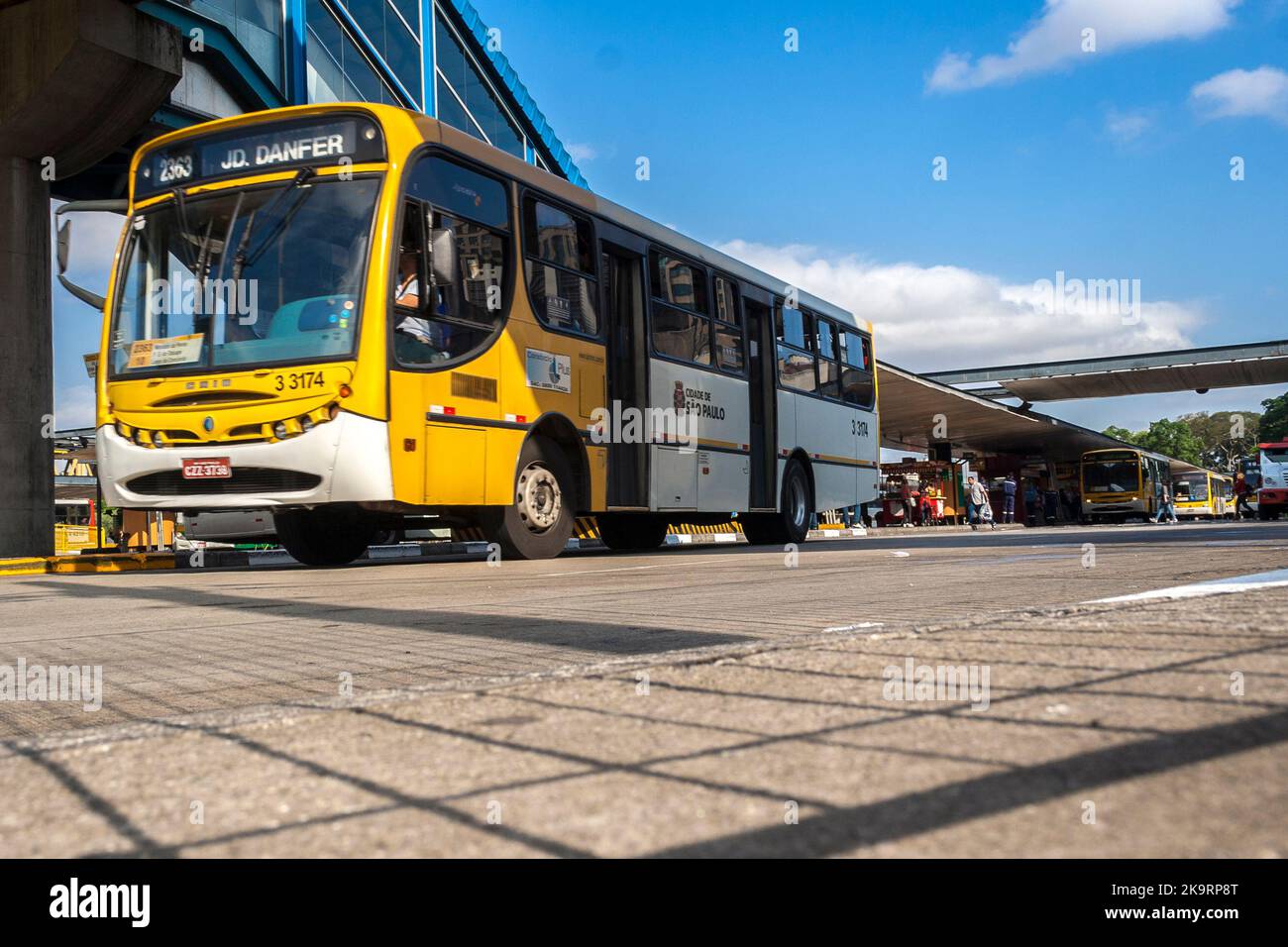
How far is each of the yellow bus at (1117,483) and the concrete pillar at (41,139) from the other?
40125 millimetres

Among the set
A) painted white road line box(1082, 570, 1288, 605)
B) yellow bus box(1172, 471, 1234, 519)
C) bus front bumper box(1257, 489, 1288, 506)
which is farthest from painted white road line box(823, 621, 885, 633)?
yellow bus box(1172, 471, 1234, 519)

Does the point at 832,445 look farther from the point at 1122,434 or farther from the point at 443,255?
the point at 1122,434

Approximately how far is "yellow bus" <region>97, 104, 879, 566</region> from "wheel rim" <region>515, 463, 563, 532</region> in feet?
0.08

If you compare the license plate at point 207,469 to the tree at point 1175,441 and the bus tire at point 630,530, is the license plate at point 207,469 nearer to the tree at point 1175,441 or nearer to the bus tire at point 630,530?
the bus tire at point 630,530

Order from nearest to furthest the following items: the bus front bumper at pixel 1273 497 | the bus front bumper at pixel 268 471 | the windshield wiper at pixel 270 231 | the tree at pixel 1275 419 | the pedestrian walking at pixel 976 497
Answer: the bus front bumper at pixel 268 471
the windshield wiper at pixel 270 231
the pedestrian walking at pixel 976 497
the bus front bumper at pixel 1273 497
the tree at pixel 1275 419

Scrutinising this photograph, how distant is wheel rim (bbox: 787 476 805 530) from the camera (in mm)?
17344

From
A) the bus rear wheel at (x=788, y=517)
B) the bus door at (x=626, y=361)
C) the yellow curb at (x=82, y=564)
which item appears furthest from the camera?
the bus rear wheel at (x=788, y=517)

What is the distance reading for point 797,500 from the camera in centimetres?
1772

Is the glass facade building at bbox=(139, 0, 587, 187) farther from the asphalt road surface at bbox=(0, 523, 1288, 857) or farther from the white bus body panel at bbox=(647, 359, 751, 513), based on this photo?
the asphalt road surface at bbox=(0, 523, 1288, 857)

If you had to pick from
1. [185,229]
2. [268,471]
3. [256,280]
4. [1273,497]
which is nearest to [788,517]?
[268,471]

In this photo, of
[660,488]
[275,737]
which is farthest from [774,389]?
[275,737]

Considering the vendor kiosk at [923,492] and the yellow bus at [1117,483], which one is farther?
the yellow bus at [1117,483]

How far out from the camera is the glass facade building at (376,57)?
63.6ft

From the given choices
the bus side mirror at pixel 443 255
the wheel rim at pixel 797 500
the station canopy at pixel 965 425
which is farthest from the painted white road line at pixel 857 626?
the station canopy at pixel 965 425
